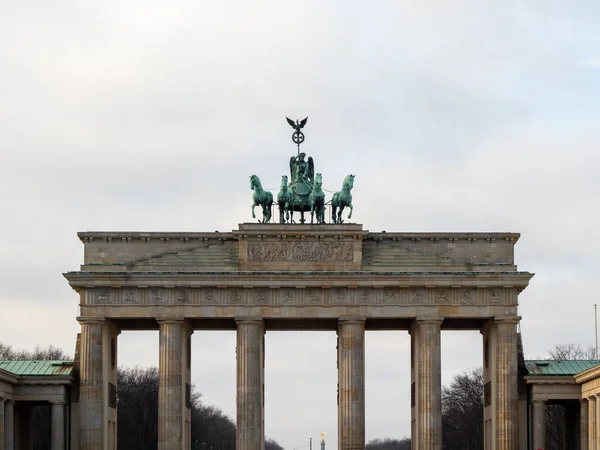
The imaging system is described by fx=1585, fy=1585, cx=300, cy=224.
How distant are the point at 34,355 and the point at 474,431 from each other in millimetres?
45291

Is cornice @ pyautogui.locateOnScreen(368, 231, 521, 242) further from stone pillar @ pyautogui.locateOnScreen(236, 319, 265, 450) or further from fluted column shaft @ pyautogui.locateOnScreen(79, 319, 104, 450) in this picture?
fluted column shaft @ pyautogui.locateOnScreen(79, 319, 104, 450)

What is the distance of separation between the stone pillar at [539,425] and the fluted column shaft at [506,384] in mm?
1148

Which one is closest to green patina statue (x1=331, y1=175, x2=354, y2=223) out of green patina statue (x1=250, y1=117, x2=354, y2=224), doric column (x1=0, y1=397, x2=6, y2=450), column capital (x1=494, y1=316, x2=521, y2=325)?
green patina statue (x1=250, y1=117, x2=354, y2=224)

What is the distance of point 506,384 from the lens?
93.1 m

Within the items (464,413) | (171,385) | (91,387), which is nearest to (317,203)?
(171,385)

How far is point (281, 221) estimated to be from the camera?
310 feet

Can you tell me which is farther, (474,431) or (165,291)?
(474,431)

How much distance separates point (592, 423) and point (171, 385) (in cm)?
2458

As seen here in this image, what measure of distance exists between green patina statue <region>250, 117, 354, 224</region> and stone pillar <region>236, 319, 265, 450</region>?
6629 mm

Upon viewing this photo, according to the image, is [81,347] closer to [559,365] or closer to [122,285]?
[122,285]

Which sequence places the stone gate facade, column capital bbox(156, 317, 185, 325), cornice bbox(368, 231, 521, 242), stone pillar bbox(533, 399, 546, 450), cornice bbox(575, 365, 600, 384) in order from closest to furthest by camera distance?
cornice bbox(575, 365, 600, 384)
stone pillar bbox(533, 399, 546, 450)
the stone gate facade
column capital bbox(156, 317, 185, 325)
cornice bbox(368, 231, 521, 242)

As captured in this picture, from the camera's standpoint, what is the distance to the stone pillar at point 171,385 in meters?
93.1

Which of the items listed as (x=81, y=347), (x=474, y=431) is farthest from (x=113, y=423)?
(x=474, y=431)

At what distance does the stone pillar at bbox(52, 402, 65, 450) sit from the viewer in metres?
91.8
